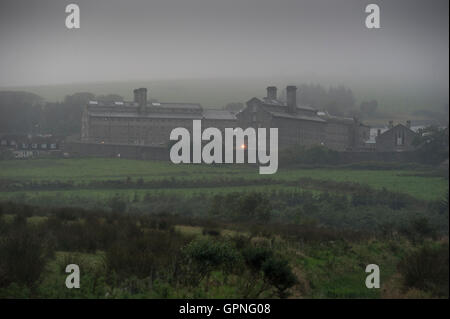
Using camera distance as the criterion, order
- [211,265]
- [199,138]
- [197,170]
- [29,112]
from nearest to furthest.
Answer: [211,265] → [197,170] → [199,138] → [29,112]

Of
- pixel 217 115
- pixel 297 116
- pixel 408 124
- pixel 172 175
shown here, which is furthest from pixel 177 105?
pixel 408 124

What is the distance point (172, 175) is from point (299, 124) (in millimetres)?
17237

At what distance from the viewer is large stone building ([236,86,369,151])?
47.3 meters

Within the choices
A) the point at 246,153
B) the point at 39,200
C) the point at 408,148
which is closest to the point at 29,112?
the point at 246,153

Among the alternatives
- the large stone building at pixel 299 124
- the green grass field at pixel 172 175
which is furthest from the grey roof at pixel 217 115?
the green grass field at pixel 172 175

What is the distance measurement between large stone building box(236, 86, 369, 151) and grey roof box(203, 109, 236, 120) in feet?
6.58

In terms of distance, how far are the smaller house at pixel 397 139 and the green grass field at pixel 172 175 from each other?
184 inches

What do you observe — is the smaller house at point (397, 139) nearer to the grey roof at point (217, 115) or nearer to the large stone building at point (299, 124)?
the large stone building at point (299, 124)

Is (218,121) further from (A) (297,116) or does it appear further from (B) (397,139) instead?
(B) (397,139)

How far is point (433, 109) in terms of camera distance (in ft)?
126

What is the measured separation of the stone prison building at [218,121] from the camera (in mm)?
47781

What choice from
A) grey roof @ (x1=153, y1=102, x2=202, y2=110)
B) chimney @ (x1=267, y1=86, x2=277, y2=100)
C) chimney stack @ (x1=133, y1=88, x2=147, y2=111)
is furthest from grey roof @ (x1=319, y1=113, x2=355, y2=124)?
chimney stack @ (x1=133, y1=88, x2=147, y2=111)

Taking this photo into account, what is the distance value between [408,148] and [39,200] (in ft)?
85.0
